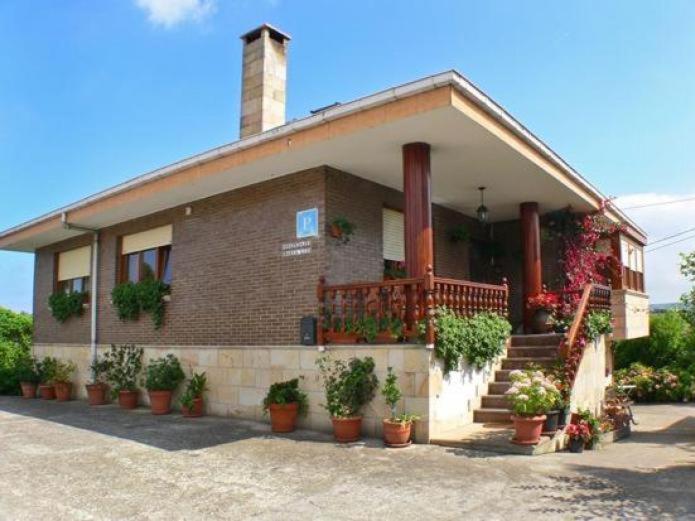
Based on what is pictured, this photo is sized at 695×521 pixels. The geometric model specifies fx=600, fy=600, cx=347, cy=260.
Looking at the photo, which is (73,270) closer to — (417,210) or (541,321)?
(417,210)

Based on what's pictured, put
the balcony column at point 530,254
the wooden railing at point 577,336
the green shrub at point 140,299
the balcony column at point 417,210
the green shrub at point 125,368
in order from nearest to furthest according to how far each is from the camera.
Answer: the balcony column at point 417,210
the wooden railing at point 577,336
the balcony column at point 530,254
the green shrub at point 140,299
the green shrub at point 125,368

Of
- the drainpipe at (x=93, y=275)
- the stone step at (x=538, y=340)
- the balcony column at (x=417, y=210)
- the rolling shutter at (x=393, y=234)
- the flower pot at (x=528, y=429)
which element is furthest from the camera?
the drainpipe at (x=93, y=275)

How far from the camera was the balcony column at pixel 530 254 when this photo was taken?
37.2ft

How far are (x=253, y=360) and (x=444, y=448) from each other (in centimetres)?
370

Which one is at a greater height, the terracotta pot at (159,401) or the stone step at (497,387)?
the stone step at (497,387)

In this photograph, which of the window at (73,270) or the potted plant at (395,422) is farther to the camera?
the window at (73,270)

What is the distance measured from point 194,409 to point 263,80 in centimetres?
643

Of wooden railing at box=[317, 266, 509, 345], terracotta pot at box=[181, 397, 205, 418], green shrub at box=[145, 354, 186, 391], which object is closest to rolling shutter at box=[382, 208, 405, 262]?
wooden railing at box=[317, 266, 509, 345]

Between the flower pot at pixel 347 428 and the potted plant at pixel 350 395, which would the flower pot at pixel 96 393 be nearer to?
the potted plant at pixel 350 395

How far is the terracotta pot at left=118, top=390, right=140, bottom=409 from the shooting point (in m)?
11.5

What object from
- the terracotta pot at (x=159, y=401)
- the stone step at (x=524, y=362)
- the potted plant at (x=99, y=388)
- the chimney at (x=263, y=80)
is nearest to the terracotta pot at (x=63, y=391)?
the potted plant at (x=99, y=388)

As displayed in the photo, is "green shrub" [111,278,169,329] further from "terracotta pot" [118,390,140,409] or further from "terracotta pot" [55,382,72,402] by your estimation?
"terracotta pot" [55,382,72,402]

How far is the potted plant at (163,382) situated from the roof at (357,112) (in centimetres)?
310

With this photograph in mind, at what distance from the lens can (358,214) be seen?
9.64 meters
